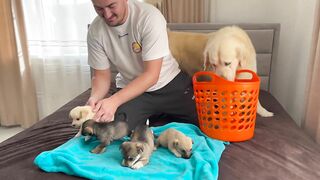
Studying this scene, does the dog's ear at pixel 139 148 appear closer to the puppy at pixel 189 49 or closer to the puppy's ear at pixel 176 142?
the puppy's ear at pixel 176 142

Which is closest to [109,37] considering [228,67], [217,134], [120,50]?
[120,50]

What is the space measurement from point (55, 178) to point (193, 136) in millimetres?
634

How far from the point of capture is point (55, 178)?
1.15 m

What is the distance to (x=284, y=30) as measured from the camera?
248 centimetres

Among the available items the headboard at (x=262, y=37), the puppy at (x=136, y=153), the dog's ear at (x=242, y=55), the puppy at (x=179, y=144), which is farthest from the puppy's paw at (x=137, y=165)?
the headboard at (x=262, y=37)

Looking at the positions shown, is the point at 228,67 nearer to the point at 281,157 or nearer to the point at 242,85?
the point at 242,85

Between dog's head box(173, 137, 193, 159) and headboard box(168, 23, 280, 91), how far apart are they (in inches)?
52.2

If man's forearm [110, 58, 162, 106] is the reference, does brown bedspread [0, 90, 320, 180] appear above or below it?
below

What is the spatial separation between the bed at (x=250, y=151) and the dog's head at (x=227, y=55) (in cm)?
34

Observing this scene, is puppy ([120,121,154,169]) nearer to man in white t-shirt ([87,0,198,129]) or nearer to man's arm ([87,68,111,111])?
man in white t-shirt ([87,0,198,129])

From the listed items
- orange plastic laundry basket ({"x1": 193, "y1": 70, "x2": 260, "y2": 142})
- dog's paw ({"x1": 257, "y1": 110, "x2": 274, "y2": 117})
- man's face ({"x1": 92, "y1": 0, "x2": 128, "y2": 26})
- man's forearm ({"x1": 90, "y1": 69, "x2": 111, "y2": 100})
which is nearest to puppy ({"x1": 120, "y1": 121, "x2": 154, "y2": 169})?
orange plastic laundry basket ({"x1": 193, "y1": 70, "x2": 260, "y2": 142})

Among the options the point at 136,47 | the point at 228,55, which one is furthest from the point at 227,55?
the point at 136,47

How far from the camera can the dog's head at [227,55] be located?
1.61 m

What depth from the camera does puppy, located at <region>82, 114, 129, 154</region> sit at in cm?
125
